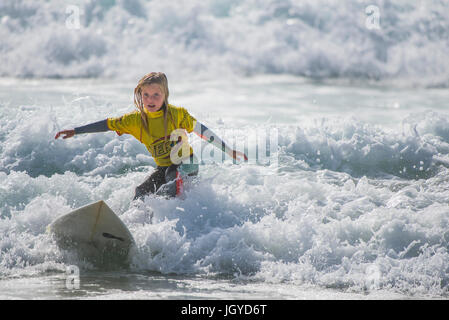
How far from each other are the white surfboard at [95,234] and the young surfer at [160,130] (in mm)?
743

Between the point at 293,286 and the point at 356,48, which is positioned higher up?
the point at 356,48

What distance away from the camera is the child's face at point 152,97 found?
496 cm

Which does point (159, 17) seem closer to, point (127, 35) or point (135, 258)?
point (127, 35)

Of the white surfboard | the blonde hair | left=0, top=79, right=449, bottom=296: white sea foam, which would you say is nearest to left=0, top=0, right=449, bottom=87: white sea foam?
left=0, top=79, right=449, bottom=296: white sea foam

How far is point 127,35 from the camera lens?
17.5 m

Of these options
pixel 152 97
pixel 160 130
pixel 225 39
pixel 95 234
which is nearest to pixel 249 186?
pixel 160 130

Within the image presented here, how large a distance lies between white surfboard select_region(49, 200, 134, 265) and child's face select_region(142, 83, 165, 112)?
94 centimetres

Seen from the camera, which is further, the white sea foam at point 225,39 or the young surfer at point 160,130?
the white sea foam at point 225,39

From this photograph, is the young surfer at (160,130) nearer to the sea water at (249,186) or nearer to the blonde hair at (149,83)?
the blonde hair at (149,83)

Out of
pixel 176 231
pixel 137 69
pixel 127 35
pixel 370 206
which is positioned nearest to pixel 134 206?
pixel 176 231

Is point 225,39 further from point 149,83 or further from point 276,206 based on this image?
point 149,83

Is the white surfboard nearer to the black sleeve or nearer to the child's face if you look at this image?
the black sleeve

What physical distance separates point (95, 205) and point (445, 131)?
5472mm

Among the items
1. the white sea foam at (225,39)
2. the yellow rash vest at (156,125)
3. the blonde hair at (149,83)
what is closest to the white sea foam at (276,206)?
the yellow rash vest at (156,125)
